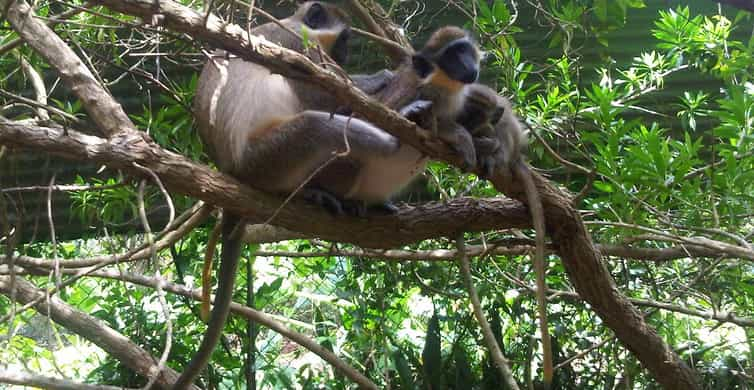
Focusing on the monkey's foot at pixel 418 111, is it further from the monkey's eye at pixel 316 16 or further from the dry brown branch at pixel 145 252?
the monkey's eye at pixel 316 16

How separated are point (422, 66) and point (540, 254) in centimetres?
105

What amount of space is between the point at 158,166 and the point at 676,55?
291 cm

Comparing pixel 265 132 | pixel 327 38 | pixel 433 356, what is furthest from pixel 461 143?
pixel 433 356

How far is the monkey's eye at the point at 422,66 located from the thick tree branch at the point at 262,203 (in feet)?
2.06

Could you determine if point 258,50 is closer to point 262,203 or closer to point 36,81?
point 262,203

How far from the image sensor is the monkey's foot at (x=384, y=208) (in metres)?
3.77

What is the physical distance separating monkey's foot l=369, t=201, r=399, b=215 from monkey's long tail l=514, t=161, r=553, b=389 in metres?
0.65

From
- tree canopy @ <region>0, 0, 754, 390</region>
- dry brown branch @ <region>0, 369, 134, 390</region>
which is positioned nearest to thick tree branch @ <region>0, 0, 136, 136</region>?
tree canopy @ <region>0, 0, 754, 390</region>

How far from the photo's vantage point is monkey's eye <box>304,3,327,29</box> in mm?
4465

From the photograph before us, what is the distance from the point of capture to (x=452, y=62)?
11.6 ft

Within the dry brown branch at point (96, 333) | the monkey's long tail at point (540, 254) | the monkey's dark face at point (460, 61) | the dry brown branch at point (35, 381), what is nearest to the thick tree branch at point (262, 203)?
the monkey's long tail at point (540, 254)

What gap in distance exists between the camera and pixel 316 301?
20.5 feet

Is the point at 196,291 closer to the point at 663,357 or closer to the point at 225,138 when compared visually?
the point at 225,138

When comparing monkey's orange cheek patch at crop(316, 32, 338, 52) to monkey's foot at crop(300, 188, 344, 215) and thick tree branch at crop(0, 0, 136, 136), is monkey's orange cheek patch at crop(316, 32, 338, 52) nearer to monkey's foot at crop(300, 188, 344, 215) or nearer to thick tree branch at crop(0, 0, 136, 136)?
monkey's foot at crop(300, 188, 344, 215)
